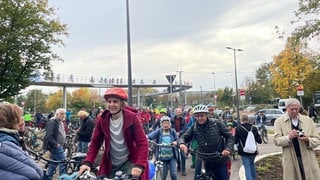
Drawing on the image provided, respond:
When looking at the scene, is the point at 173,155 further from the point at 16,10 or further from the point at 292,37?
the point at 16,10

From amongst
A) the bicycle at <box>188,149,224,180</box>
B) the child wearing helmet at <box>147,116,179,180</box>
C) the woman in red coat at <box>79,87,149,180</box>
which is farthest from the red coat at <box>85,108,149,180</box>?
the child wearing helmet at <box>147,116,179,180</box>

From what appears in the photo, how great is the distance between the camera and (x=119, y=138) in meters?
3.85

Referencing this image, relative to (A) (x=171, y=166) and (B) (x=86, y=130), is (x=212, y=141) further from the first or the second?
(B) (x=86, y=130)

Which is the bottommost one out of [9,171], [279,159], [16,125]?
[279,159]

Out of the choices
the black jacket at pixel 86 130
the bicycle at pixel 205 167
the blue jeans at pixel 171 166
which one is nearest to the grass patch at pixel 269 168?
the blue jeans at pixel 171 166

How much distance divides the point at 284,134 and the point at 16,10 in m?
15.5

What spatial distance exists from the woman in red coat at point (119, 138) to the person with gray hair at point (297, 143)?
2.29 m

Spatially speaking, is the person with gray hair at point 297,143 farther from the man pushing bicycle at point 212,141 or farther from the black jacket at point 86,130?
the black jacket at point 86,130

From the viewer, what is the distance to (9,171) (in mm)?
3062

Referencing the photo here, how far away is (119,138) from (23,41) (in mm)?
15559

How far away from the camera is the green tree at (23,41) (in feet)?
57.0

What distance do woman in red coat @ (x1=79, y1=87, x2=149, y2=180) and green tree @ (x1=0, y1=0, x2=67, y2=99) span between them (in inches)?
564

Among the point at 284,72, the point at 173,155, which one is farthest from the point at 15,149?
the point at 284,72

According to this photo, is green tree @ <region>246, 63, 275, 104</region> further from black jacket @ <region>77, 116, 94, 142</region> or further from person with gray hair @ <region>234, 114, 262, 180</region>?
person with gray hair @ <region>234, 114, 262, 180</region>
